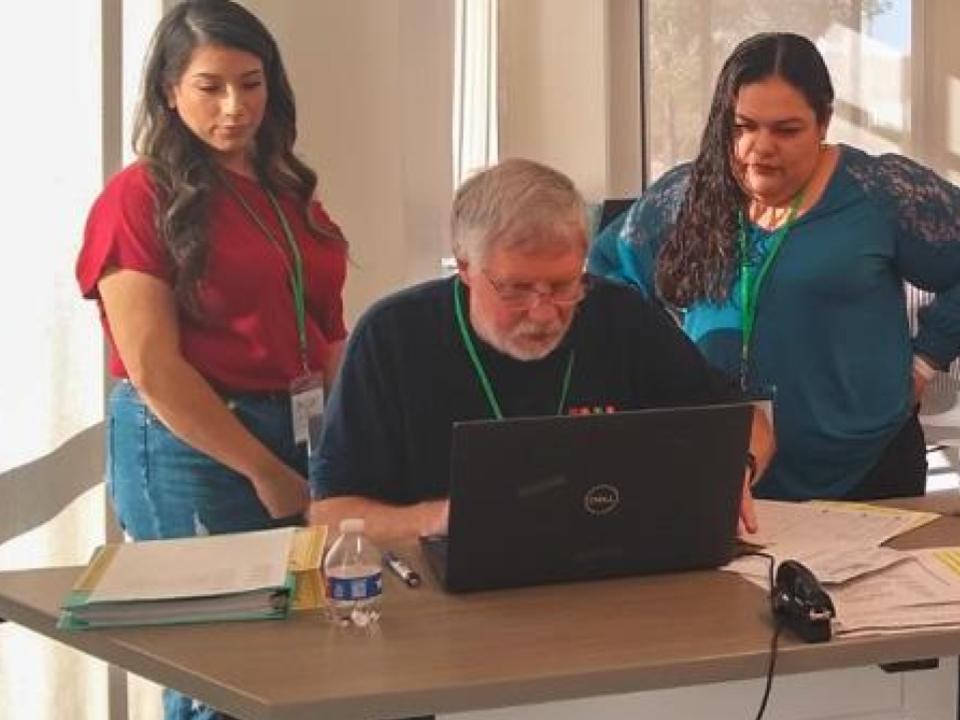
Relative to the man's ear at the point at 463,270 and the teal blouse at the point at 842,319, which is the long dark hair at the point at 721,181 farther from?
the man's ear at the point at 463,270

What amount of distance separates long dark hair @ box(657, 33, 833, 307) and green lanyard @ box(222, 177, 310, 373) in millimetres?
698

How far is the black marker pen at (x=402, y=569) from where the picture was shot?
1.58 m

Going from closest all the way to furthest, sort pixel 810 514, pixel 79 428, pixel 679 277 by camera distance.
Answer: pixel 810 514
pixel 79 428
pixel 679 277

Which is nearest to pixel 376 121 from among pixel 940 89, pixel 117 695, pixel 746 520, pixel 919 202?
pixel 919 202

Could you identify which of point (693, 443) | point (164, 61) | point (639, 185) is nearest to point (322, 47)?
point (164, 61)

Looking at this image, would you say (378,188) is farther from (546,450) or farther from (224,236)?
(546,450)

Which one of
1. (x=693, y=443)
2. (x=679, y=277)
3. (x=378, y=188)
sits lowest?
(x=693, y=443)

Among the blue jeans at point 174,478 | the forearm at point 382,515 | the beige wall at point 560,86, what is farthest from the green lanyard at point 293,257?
the beige wall at point 560,86

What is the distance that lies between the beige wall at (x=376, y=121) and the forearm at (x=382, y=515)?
3.93 feet

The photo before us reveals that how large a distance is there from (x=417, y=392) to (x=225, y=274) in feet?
1.32

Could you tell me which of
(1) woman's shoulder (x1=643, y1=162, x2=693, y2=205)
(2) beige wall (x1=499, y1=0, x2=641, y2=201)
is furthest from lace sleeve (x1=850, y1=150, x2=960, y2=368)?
(2) beige wall (x1=499, y1=0, x2=641, y2=201)

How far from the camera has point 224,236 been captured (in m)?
2.06

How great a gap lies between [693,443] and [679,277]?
942 millimetres

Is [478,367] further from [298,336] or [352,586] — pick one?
[352,586]
